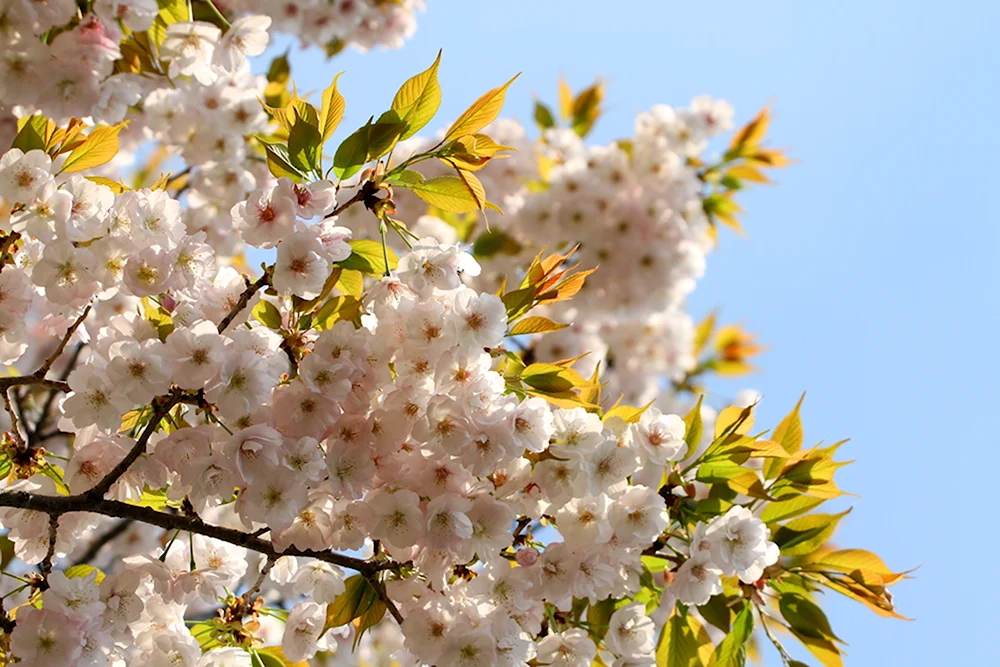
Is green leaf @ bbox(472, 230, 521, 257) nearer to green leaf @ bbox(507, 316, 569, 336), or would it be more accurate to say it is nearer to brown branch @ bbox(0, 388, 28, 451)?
green leaf @ bbox(507, 316, 569, 336)

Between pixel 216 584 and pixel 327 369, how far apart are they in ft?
1.52

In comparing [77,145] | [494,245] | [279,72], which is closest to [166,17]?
[77,145]

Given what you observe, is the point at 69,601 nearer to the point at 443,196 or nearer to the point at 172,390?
the point at 172,390

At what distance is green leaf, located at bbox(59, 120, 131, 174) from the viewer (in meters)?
1.48

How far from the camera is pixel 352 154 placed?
4.23ft

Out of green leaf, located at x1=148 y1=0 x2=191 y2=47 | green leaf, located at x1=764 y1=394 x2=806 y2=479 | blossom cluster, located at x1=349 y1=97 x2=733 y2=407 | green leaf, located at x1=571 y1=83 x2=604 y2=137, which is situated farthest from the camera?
green leaf, located at x1=571 y1=83 x2=604 y2=137

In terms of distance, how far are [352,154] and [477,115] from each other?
0.69ft

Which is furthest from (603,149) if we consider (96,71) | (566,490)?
(566,490)

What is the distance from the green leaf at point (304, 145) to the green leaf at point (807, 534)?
1013mm

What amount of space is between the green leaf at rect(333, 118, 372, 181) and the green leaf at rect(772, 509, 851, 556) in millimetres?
966

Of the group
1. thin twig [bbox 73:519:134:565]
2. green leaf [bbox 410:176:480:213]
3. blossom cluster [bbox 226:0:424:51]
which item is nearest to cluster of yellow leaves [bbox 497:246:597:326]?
green leaf [bbox 410:176:480:213]

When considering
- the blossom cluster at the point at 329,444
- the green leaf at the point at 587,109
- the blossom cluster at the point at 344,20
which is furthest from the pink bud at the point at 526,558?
the green leaf at the point at 587,109

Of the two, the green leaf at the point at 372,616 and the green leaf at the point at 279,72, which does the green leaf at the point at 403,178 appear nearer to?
the green leaf at the point at 372,616

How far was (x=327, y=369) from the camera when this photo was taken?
116cm
